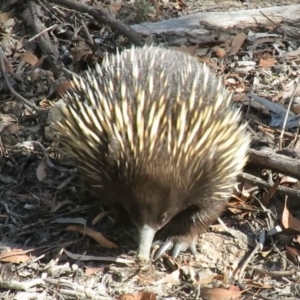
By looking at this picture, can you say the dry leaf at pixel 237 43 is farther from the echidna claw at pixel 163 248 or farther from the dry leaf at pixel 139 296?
the dry leaf at pixel 139 296

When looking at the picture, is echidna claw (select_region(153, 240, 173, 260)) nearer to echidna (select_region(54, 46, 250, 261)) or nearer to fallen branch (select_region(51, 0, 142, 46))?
echidna (select_region(54, 46, 250, 261))

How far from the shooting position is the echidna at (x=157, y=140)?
3299 mm

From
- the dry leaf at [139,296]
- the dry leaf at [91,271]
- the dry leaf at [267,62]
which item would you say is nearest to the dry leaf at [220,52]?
the dry leaf at [267,62]

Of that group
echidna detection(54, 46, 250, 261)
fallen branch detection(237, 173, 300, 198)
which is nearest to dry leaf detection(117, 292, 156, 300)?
echidna detection(54, 46, 250, 261)

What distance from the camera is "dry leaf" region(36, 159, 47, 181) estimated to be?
4324mm

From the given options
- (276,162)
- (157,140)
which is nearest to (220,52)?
(276,162)

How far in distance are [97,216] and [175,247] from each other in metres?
0.48

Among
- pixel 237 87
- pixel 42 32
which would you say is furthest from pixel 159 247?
pixel 42 32

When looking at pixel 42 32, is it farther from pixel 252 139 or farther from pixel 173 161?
pixel 173 161

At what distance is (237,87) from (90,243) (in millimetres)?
1703

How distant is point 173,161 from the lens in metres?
3.30

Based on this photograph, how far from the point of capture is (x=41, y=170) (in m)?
4.37

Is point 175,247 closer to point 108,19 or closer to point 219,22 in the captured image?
point 108,19

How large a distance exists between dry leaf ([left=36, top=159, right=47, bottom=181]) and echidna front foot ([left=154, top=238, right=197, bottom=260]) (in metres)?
0.92
